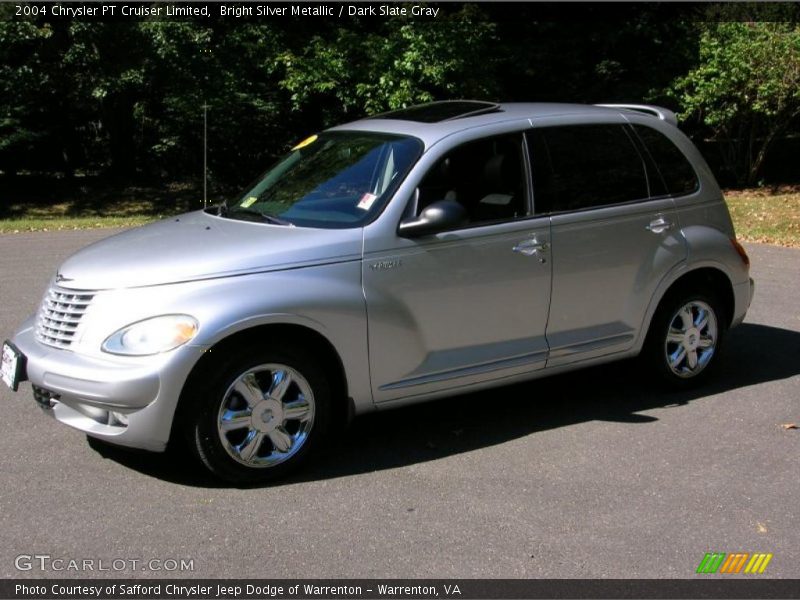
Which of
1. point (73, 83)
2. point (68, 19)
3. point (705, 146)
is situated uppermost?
point (68, 19)

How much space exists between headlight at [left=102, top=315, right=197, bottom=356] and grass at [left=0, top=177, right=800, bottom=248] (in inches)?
444

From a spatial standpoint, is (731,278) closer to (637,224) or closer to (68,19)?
(637,224)

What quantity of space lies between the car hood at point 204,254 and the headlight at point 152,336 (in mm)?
212

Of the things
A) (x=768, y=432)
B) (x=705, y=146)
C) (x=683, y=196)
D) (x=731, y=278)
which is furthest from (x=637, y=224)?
(x=705, y=146)

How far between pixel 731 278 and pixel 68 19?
628 inches

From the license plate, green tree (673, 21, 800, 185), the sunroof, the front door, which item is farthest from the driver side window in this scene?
green tree (673, 21, 800, 185)

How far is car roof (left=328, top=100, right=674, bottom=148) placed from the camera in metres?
5.38

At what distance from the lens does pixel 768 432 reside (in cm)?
546

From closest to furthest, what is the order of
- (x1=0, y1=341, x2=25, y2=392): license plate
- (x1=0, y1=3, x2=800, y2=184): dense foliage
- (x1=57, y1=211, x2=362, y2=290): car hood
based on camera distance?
(x1=57, y1=211, x2=362, y2=290): car hood < (x1=0, y1=341, x2=25, y2=392): license plate < (x1=0, y1=3, x2=800, y2=184): dense foliage

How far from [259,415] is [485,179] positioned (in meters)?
1.92

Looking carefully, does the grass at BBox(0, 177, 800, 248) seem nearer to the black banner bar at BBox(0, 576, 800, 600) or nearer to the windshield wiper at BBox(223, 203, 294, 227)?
the windshield wiper at BBox(223, 203, 294, 227)

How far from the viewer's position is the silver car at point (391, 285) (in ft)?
14.5

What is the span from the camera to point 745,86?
60.5ft

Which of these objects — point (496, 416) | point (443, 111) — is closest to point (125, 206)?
point (443, 111)
